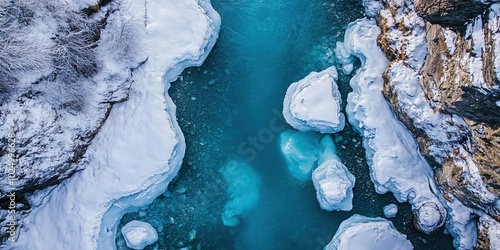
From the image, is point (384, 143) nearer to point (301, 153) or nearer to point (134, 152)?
point (301, 153)

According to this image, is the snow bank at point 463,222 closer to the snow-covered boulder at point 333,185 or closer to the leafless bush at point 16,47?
the snow-covered boulder at point 333,185

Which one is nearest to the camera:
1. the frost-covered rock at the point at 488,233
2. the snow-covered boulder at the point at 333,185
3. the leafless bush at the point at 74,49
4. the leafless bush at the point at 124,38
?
the frost-covered rock at the point at 488,233

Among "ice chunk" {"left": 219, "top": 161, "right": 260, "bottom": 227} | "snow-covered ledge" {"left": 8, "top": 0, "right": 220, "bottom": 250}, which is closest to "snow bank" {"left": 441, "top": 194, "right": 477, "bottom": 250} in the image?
"ice chunk" {"left": 219, "top": 161, "right": 260, "bottom": 227}

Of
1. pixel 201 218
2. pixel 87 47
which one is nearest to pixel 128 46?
pixel 87 47

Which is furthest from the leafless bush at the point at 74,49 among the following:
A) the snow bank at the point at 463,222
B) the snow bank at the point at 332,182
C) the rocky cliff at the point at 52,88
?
the snow bank at the point at 463,222

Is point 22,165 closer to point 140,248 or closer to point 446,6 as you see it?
point 140,248

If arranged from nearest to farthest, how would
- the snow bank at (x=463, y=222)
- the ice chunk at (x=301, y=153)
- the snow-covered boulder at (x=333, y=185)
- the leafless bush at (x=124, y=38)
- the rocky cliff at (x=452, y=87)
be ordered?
the rocky cliff at (x=452, y=87)
the snow bank at (x=463, y=222)
the snow-covered boulder at (x=333, y=185)
the leafless bush at (x=124, y=38)
the ice chunk at (x=301, y=153)
